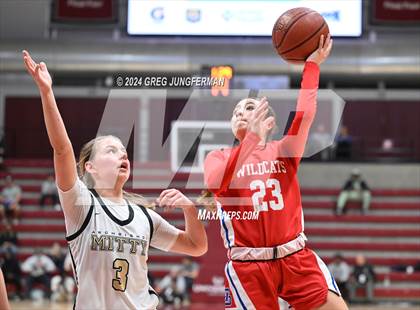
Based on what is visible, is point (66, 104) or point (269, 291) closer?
point (269, 291)

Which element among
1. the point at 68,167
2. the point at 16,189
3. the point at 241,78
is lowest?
the point at 16,189

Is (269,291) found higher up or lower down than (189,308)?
higher up

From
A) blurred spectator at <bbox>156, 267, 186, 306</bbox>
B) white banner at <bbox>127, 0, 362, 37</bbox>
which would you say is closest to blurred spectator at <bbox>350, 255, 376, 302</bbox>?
blurred spectator at <bbox>156, 267, 186, 306</bbox>

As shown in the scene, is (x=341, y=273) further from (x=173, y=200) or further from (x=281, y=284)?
(x=173, y=200)

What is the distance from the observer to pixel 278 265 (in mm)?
4320

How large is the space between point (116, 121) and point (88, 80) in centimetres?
1554

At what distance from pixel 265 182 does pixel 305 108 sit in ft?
1.74

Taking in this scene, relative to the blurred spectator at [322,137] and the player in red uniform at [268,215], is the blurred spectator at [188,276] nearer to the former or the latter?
the blurred spectator at [322,137]

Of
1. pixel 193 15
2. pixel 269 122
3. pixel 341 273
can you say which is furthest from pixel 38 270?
pixel 269 122

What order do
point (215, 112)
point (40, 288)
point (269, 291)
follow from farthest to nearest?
point (40, 288)
point (215, 112)
point (269, 291)

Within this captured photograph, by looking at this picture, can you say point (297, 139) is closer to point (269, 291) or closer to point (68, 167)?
point (269, 291)

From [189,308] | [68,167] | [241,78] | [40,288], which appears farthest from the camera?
[40,288]

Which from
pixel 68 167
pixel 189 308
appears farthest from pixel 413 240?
pixel 68 167
